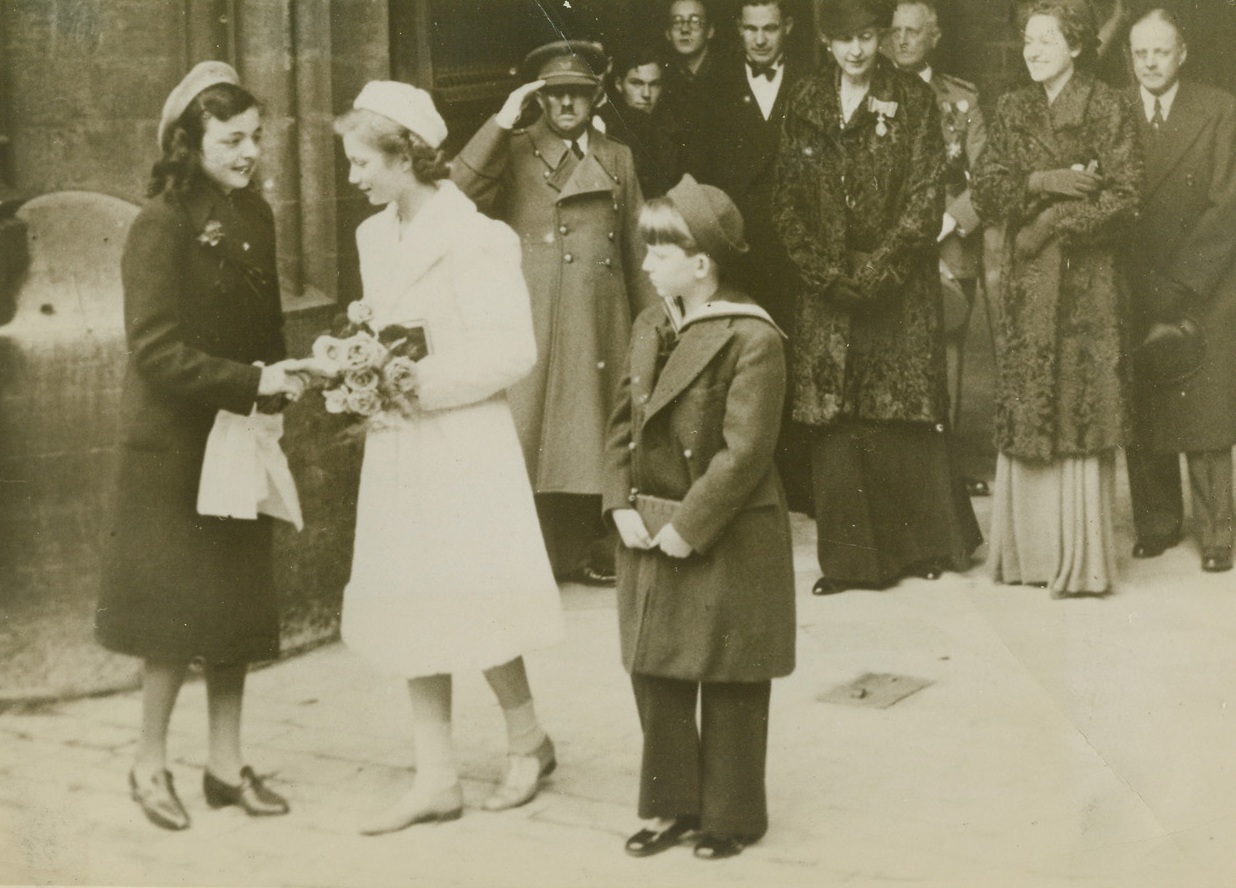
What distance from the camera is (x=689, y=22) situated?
5348mm

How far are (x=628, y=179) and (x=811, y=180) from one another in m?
0.71

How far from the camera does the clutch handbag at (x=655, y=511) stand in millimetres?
4410

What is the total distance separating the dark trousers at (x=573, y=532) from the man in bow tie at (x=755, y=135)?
61 centimetres

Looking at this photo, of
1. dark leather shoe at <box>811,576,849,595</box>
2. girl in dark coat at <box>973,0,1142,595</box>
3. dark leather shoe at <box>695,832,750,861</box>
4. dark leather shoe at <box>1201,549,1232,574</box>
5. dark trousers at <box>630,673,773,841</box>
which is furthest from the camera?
dark leather shoe at <box>811,576,849,595</box>

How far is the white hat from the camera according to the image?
4.79 meters

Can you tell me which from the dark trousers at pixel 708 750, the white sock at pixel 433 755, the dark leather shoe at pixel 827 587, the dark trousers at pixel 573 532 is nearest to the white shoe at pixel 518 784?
the white sock at pixel 433 755

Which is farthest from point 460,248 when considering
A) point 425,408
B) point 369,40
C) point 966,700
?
point 966,700

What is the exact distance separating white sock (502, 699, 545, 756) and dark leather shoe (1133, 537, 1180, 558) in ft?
6.80

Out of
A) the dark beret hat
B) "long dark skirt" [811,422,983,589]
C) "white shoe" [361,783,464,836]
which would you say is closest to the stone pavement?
"white shoe" [361,783,464,836]

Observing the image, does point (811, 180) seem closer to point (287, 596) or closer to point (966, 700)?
point (966, 700)

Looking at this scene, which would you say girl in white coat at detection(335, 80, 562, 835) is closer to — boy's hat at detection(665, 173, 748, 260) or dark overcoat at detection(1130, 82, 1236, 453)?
boy's hat at detection(665, 173, 748, 260)

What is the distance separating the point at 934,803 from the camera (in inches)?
189

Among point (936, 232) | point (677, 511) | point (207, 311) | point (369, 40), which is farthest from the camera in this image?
point (936, 232)

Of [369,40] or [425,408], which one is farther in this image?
[369,40]
